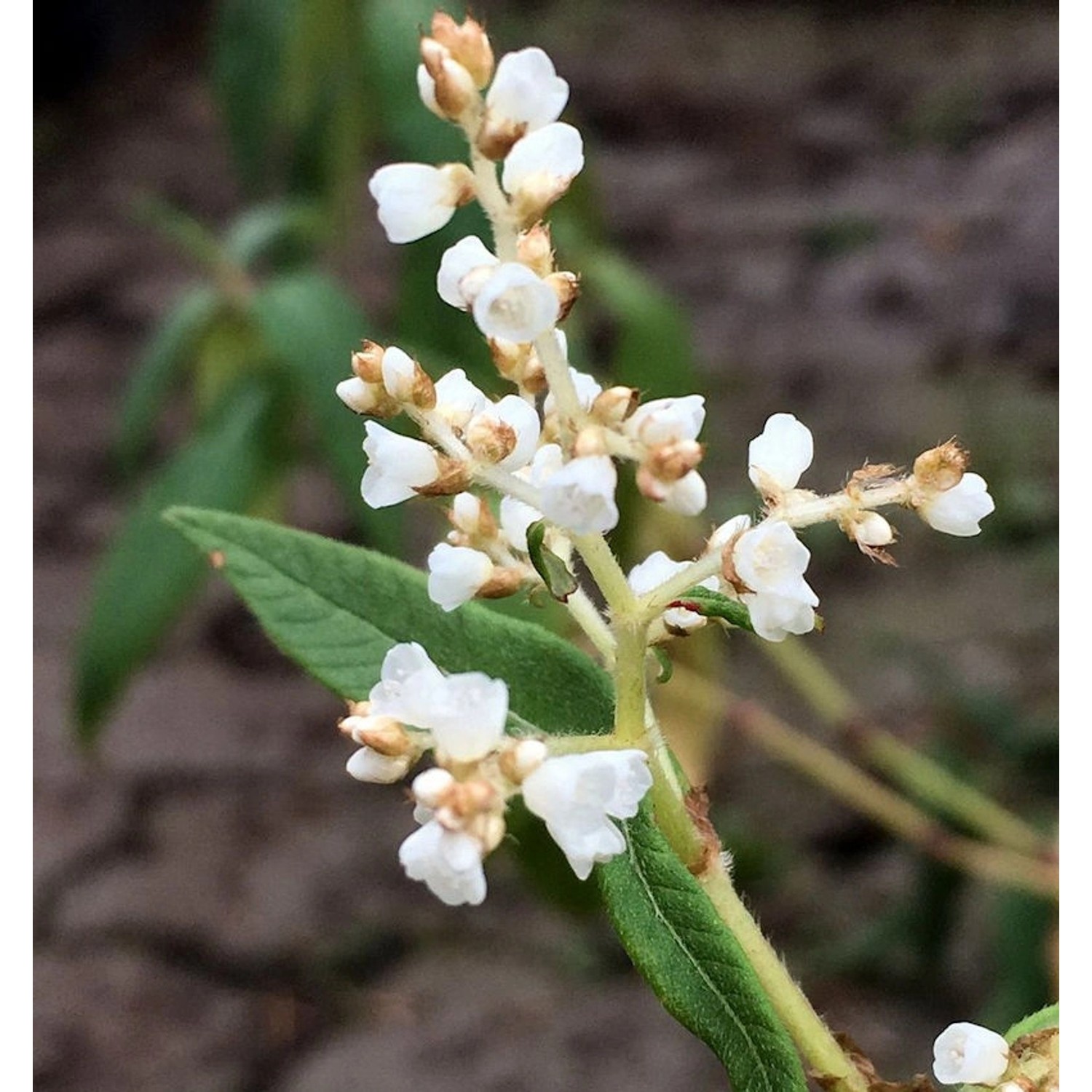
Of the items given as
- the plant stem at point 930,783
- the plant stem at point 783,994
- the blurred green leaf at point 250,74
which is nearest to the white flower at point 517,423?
the plant stem at point 783,994

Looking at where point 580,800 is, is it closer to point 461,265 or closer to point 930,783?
point 461,265

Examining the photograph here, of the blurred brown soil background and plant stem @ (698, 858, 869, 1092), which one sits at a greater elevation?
the blurred brown soil background

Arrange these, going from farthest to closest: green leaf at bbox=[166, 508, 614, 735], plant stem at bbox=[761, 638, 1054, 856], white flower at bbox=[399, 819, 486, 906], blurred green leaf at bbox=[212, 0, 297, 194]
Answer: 1. blurred green leaf at bbox=[212, 0, 297, 194]
2. plant stem at bbox=[761, 638, 1054, 856]
3. green leaf at bbox=[166, 508, 614, 735]
4. white flower at bbox=[399, 819, 486, 906]

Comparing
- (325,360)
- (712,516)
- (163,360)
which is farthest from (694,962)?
(712,516)

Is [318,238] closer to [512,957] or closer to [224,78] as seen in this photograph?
[224,78]

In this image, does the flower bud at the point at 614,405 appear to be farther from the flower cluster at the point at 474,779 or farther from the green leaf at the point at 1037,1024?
the green leaf at the point at 1037,1024

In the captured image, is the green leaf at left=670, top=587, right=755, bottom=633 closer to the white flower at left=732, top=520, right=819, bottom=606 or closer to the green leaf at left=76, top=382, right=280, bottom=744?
the white flower at left=732, top=520, right=819, bottom=606

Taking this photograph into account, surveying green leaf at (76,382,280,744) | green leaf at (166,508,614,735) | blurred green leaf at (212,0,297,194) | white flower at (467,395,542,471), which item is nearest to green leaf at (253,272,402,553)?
green leaf at (76,382,280,744)
